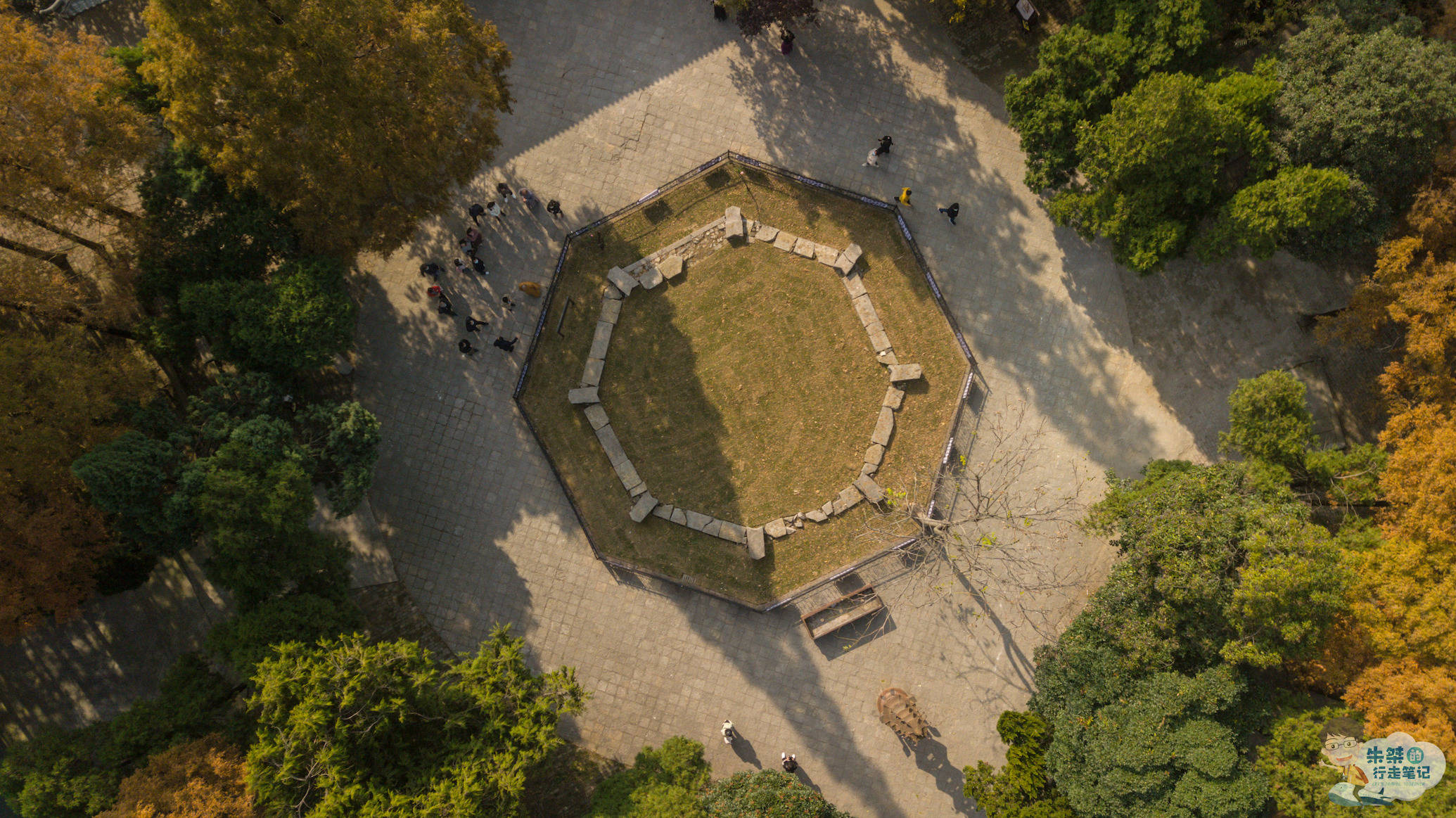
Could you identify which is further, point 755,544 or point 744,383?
point 744,383

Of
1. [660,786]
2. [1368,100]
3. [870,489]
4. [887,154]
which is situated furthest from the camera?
[887,154]

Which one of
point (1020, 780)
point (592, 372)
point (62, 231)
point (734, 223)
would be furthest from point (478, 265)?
point (1020, 780)

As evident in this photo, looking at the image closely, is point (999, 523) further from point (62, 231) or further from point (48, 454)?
point (62, 231)

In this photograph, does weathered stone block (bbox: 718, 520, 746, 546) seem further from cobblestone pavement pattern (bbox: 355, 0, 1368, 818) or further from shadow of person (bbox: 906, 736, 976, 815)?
shadow of person (bbox: 906, 736, 976, 815)

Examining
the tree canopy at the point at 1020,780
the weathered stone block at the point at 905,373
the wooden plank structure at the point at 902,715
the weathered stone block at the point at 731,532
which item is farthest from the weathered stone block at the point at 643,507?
the tree canopy at the point at 1020,780

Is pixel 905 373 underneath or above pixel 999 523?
above

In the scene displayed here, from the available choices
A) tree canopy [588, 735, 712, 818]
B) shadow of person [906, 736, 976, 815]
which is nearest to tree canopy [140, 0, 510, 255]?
tree canopy [588, 735, 712, 818]

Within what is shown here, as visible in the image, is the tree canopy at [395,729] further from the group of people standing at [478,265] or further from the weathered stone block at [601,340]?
the group of people standing at [478,265]
